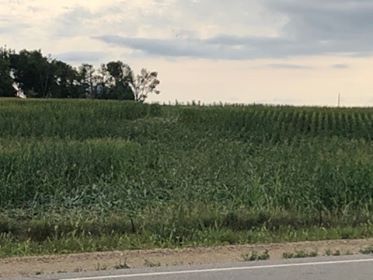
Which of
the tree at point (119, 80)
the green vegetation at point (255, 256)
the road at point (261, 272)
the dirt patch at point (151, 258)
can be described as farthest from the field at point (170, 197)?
the tree at point (119, 80)

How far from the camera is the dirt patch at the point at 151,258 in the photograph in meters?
8.65

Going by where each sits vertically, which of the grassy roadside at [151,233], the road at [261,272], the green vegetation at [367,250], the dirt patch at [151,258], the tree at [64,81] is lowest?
the grassy roadside at [151,233]

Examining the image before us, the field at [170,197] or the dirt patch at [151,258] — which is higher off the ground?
the dirt patch at [151,258]

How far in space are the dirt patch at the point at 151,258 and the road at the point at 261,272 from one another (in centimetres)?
46

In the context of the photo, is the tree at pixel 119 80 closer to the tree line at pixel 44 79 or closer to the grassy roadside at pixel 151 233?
the tree line at pixel 44 79

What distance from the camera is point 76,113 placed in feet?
159

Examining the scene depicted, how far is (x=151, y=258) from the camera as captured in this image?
9.38 meters

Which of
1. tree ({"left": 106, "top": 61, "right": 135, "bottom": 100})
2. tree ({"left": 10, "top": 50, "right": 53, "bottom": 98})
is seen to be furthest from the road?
tree ({"left": 106, "top": 61, "right": 135, "bottom": 100})

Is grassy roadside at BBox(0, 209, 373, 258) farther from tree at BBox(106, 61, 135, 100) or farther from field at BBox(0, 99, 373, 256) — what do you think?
tree at BBox(106, 61, 135, 100)

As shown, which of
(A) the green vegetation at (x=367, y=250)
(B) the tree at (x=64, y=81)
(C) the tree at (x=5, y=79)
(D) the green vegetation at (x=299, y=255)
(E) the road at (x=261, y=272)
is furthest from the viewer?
(B) the tree at (x=64, y=81)

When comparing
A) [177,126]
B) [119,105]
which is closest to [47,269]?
[177,126]

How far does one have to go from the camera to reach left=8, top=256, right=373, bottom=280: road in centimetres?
776

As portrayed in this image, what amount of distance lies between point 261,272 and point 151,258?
6.25ft

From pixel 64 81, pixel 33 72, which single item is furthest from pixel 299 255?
pixel 64 81
